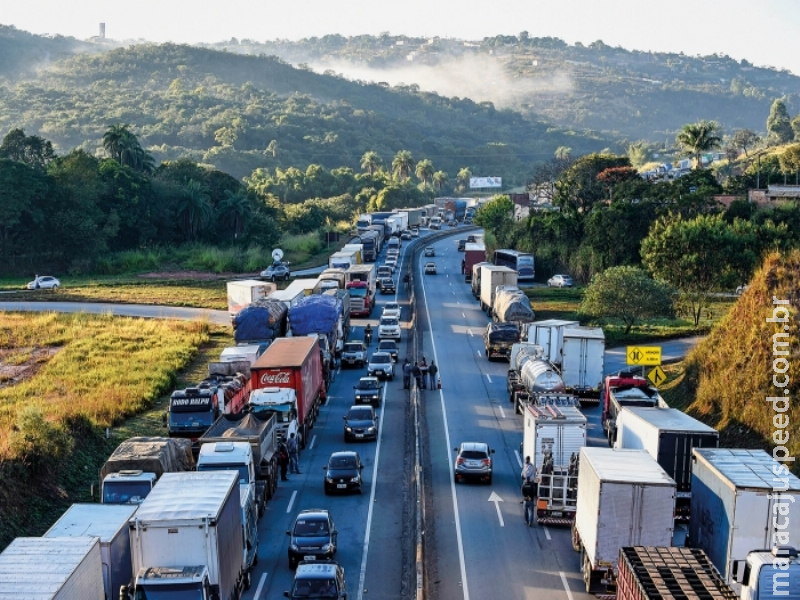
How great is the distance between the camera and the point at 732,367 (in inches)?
1403

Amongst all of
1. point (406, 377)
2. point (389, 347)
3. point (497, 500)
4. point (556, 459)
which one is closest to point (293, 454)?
point (497, 500)

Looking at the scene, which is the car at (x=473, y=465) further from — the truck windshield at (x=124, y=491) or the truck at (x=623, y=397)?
the truck windshield at (x=124, y=491)

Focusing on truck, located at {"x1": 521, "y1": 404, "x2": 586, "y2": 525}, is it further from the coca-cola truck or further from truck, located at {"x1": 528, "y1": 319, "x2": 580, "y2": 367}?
truck, located at {"x1": 528, "y1": 319, "x2": 580, "y2": 367}

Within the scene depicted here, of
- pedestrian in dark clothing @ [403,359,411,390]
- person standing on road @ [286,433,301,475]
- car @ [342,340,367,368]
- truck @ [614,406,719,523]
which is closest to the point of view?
truck @ [614,406,719,523]

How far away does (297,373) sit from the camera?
36.1 meters

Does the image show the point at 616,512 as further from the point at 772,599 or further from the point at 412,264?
the point at 412,264

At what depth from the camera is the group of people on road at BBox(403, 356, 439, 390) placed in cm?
4556

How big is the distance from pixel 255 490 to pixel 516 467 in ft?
33.5

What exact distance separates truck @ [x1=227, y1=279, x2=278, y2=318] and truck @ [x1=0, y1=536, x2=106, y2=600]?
130ft

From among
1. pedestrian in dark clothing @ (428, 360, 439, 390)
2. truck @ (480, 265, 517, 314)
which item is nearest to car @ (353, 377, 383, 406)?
pedestrian in dark clothing @ (428, 360, 439, 390)

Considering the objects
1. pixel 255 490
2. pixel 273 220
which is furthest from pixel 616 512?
pixel 273 220

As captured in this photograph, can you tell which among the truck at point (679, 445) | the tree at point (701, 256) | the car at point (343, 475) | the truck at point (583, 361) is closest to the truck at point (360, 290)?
the tree at point (701, 256)

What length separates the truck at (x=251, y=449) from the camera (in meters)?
27.2

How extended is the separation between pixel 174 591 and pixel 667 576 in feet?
31.2
